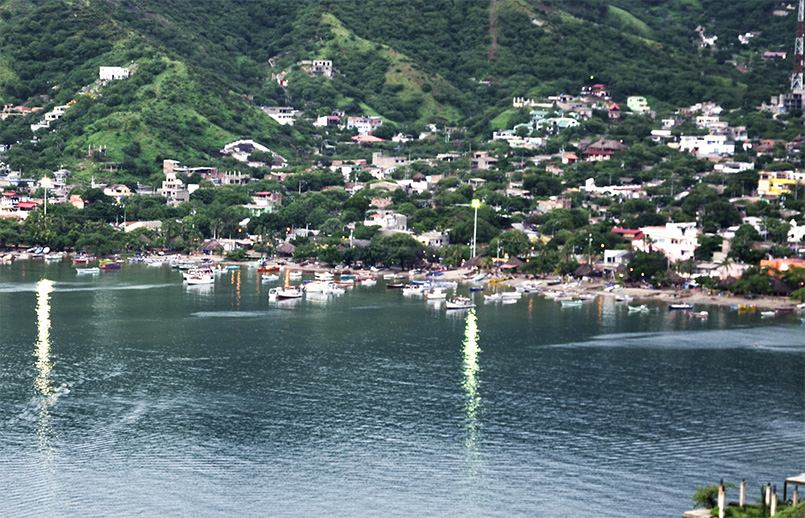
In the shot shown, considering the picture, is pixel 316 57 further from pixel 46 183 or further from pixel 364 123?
pixel 46 183

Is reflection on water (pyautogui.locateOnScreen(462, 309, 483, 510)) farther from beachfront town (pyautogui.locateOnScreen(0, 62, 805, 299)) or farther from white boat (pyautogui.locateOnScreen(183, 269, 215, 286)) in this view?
beachfront town (pyautogui.locateOnScreen(0, 62, 805, 299))

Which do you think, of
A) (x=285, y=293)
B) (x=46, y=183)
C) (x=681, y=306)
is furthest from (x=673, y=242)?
(x=46, y=183)

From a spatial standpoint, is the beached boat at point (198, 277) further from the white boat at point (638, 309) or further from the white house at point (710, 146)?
the white house at point (710, 146)

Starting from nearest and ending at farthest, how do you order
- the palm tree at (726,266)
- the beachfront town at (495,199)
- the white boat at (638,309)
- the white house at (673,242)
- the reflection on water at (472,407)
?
the reflection on water at (472,407) → the white boat at (638,309) → the palm tree at (726,266) → the white house at (673,242) → the beachfront town at (495,199)

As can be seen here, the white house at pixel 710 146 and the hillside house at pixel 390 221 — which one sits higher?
the white house at pixel 710 146

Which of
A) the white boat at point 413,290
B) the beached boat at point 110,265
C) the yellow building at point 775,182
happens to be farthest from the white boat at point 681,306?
the beached boat at point 110,265

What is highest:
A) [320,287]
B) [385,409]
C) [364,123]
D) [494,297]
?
[364,123]

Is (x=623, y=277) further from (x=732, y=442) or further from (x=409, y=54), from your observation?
(x=409, y=54)

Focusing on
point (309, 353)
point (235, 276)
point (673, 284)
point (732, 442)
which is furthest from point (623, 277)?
point (732, 442)
